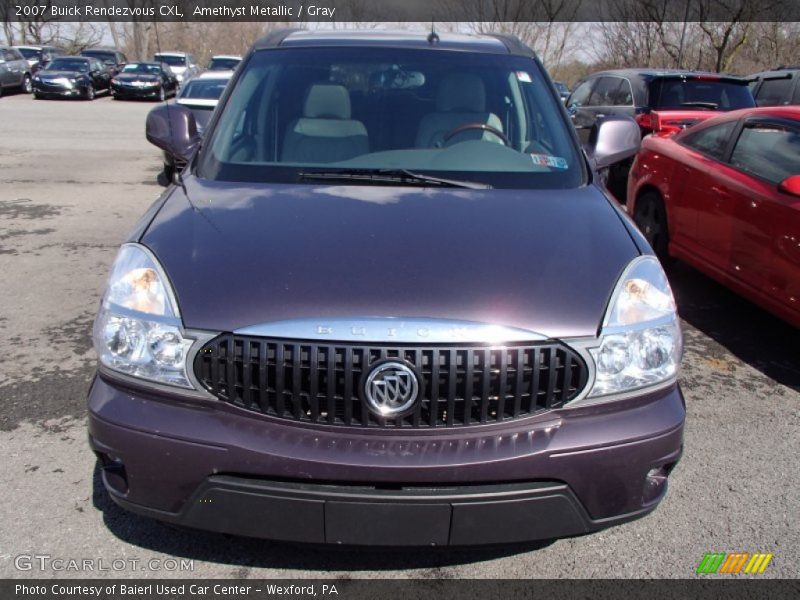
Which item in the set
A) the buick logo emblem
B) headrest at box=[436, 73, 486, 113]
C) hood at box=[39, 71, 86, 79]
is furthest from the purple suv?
hood at box=[39, 71, 86, 79]

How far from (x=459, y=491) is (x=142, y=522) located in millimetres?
1352

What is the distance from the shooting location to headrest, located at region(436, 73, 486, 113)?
3.55m

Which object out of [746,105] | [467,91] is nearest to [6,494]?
[467,91]

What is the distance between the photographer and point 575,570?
8.58 ft

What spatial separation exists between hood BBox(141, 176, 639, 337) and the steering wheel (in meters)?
0.62

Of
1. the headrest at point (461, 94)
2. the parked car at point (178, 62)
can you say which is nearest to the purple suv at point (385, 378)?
the headrest at point (461, 94)

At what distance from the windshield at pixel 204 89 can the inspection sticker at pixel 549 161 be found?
9.95m

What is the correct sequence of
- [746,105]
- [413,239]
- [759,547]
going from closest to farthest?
1. [413,239]
2. [759,547]
3. [746,105]

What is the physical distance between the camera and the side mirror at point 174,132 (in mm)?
3615

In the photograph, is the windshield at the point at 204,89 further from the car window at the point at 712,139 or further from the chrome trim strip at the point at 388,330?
the chrome trim strip at the point at 388,330

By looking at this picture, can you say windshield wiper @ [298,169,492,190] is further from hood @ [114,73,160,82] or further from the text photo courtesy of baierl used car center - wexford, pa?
hood @ [114,73,160,82]

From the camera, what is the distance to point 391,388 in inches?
83.0

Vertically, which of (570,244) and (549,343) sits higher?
(570,244)

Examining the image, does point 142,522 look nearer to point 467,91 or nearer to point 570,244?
point 570,244
